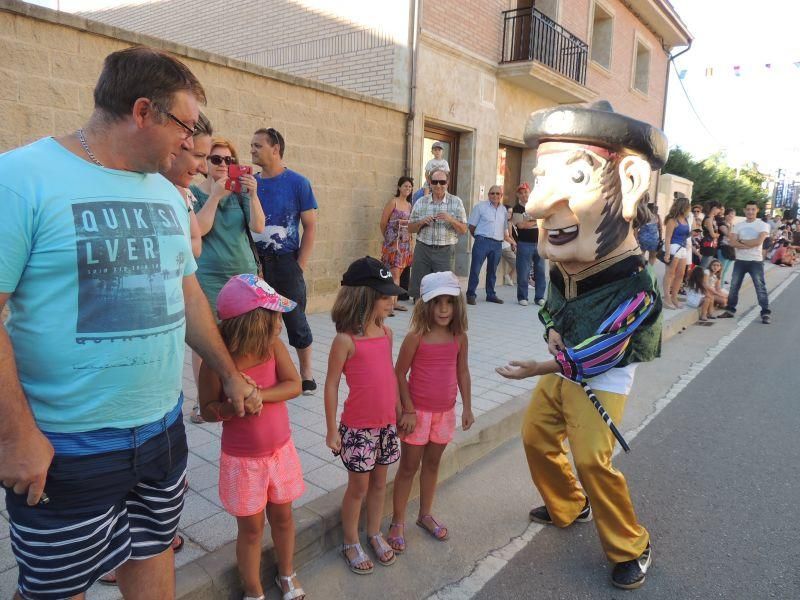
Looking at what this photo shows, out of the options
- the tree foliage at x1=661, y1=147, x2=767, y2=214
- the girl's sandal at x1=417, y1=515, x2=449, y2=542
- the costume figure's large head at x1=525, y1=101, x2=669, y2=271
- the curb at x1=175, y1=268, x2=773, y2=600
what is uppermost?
the tree foliage at x1=661, y1=147, x2=767, y2=214

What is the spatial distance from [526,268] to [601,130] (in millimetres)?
6382

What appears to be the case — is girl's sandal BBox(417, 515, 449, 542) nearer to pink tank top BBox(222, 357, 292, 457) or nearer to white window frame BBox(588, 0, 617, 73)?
pink tank top BBox(222, 357, 292, 457)

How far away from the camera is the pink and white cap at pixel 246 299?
2.12 m

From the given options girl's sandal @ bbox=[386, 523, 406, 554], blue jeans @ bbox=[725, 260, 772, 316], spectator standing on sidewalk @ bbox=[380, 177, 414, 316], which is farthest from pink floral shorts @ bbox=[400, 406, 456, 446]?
blue jeans @ bbox=[725, 260, 772, 316]

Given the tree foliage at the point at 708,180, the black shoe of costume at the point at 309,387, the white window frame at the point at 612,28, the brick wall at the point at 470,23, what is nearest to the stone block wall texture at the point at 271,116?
the brick wall at the point at 470,23

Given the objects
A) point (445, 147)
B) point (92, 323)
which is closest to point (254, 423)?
point (92, 323)

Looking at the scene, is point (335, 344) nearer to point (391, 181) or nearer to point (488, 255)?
point (391, 181)

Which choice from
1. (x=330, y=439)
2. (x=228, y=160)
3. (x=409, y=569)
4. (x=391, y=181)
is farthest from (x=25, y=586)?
(x=391, y=181)

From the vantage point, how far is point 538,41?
10.5m

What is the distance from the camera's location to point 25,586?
1522 mm

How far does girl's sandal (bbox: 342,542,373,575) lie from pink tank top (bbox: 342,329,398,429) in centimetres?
57

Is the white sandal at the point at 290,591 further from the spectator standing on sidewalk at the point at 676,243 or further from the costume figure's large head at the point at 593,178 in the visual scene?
the spectator standing on sidewalk at the point at 676,243

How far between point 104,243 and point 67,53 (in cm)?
421

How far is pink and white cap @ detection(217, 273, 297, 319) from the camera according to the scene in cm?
212
